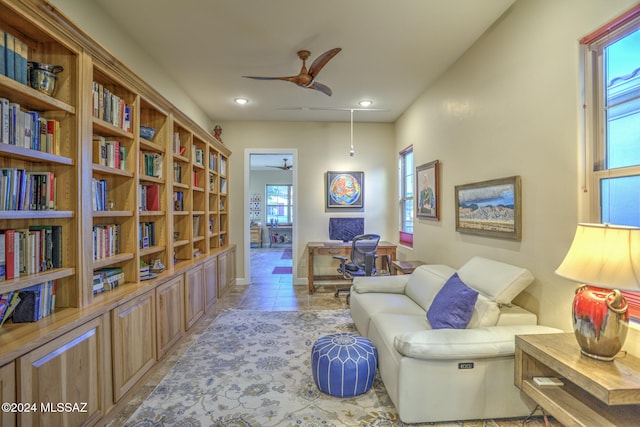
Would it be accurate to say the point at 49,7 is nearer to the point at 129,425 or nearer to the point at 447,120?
the point at 129,425

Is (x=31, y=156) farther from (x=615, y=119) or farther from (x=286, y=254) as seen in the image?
(x=286, y=254)

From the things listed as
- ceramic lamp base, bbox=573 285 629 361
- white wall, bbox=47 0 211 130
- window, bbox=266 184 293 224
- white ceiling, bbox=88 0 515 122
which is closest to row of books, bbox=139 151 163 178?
white wall, bbox=47 0 211 130

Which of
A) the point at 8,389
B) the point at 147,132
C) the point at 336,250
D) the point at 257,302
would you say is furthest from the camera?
the point at 336,250

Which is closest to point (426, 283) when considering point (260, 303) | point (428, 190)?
point (428, 190)

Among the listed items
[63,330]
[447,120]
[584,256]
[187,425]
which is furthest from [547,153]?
[63,330]

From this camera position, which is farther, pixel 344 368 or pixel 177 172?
pixel 177 172

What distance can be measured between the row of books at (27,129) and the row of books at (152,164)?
101cm

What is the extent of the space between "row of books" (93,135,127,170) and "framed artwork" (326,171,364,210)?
3404 mm

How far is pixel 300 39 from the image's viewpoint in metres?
2.69

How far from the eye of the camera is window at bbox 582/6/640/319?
152 cm

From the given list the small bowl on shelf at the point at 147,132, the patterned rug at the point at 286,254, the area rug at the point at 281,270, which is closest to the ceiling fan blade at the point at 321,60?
the small bowl on shelf at the point at 147,132

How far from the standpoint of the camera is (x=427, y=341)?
1.74 metres

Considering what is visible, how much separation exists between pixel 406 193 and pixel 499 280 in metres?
3.00

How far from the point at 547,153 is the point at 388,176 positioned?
3.39 metres
